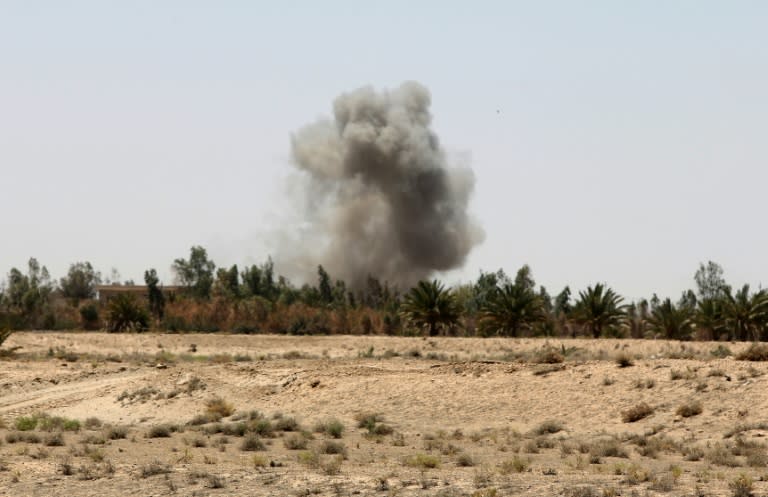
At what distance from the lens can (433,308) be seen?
5241 centimetres

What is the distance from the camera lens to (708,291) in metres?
109

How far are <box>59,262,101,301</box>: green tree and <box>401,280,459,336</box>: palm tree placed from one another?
6539 centimetres

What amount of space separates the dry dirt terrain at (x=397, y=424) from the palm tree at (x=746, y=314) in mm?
7391

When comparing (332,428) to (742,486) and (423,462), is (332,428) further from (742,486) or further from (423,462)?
(742,486)

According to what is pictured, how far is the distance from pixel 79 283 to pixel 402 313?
223 feet

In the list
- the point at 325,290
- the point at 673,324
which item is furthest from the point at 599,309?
the point at 325,290

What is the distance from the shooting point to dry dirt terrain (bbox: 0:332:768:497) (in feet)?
61.3

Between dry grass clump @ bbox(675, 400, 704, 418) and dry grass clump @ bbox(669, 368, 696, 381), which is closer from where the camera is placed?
dry grass clump @ bbox(675, 400, 704, 418)

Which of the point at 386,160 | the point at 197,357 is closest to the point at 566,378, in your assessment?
the point at 197,357

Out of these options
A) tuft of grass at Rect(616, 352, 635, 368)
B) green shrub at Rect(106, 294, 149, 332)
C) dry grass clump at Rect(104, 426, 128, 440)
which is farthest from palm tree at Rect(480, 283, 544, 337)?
dry grass clump at Rect(104, 426, 128, 440)

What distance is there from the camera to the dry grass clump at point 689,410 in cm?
2441

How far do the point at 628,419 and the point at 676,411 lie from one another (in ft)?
3.36

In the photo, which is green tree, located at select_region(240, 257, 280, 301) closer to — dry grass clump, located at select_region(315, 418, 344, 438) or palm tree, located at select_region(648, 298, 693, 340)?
palm tree, located at select_region(648, 298, 693, 340)

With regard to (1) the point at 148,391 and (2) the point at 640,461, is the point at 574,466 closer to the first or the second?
(2) the point at 640,461
